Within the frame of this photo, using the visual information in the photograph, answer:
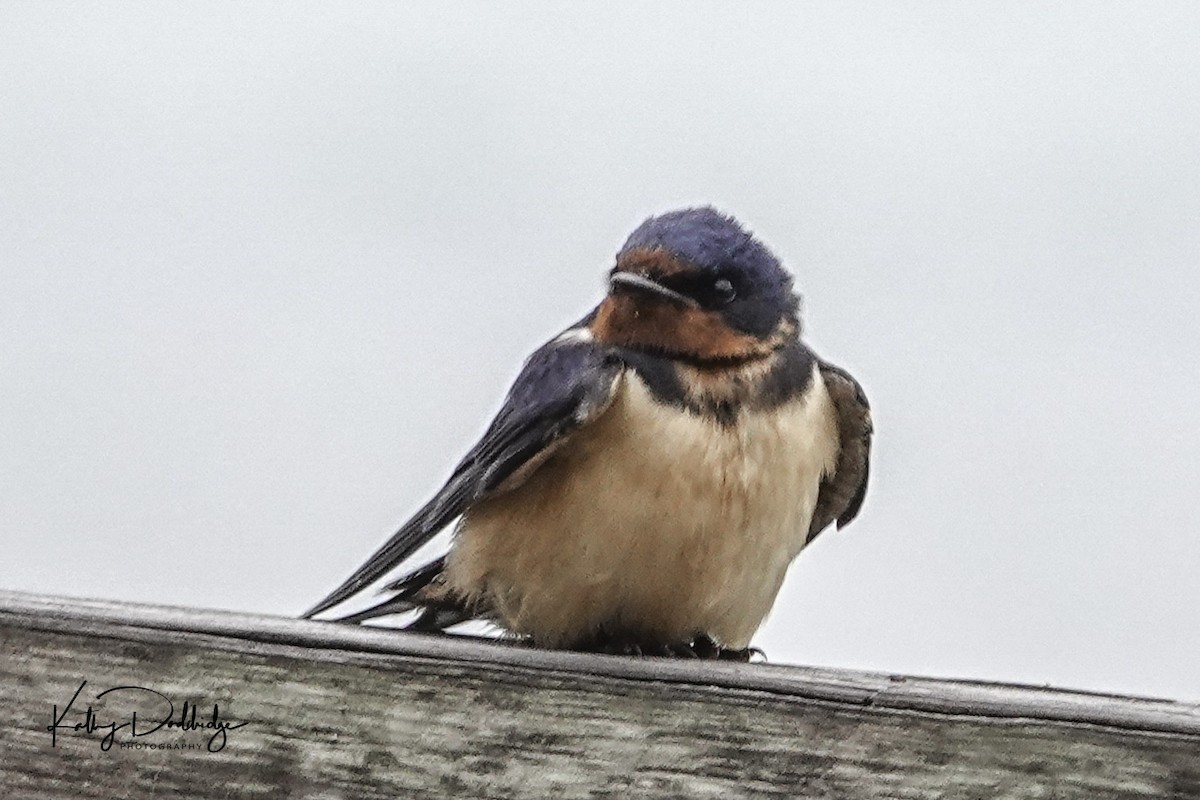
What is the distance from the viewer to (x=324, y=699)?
1.50 metres

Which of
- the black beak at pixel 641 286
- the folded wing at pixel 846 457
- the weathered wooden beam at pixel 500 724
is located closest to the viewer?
the weathered wooden beam at pixel 500 724

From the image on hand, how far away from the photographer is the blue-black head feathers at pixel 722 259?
7.62ft

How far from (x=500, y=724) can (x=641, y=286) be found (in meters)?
0.91

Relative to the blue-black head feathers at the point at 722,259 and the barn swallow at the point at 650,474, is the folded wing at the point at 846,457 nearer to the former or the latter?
the barn swallow at the point at 650,474

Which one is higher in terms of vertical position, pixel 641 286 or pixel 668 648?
pixel 641 286

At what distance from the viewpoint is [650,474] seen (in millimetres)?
2150

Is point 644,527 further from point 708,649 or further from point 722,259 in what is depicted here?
point 722,259

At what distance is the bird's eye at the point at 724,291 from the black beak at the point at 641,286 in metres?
0.08

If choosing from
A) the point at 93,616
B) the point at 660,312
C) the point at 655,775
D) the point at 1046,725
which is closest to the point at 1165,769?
the point at 1046,725

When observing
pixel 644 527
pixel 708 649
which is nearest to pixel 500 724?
pixel 644 527

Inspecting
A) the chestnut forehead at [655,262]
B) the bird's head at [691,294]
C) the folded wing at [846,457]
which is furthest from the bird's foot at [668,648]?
the chestnut forehead at [655,262]

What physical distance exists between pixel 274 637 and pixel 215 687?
2.7 inches

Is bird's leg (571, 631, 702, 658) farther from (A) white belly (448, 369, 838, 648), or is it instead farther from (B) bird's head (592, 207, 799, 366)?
(B) bird's head (592, 207, 799, 366)

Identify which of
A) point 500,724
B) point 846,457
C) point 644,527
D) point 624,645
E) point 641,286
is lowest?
point 500,724
